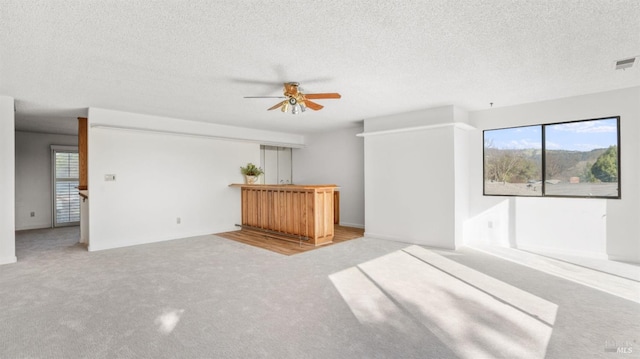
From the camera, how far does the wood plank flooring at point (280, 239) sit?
5202 mm

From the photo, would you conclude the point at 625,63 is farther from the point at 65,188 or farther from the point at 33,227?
the point at 33,227

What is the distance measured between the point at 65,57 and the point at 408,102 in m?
4.44

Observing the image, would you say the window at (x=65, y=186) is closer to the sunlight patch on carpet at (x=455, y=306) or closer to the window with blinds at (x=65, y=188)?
the window with blinds at (x=65, y=188)

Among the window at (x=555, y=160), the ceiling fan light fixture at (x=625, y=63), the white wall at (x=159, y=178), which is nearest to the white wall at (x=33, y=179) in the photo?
the white wall at (x=159, y=178)

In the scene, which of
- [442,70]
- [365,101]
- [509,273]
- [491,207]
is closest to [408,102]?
[365,101]

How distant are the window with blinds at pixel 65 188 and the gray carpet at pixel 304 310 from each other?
170 inches

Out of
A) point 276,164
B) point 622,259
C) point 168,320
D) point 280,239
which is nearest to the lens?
point 168,320

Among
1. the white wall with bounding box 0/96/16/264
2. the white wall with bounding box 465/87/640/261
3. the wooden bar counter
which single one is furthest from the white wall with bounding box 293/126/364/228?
the white wall with bounding box 0/96/16/264

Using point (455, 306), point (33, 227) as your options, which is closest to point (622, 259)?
point (455, 306)

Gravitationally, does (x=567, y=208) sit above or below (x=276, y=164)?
below

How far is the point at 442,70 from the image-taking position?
11.3 ft

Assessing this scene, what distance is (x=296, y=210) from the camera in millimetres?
5875

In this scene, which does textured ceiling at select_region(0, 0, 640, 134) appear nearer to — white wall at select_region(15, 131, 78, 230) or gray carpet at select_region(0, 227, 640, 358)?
gray carpet at select_region(0, 227, 640, 358)

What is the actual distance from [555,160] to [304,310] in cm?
474
